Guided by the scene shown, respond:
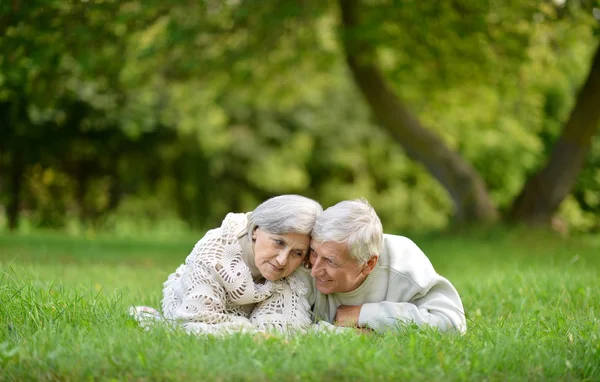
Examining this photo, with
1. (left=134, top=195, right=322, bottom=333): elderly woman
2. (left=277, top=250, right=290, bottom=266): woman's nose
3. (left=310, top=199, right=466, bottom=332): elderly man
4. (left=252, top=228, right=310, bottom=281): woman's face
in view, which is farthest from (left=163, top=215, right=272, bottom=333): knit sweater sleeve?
(left=310, top=199, right=466, bottom=332): elderly man

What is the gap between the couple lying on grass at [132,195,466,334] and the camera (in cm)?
418

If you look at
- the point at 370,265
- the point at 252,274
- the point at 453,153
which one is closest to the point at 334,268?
the point at 370,265

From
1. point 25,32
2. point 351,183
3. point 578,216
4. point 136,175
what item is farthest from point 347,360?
point 351,183

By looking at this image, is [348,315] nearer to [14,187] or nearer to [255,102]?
[255,102]

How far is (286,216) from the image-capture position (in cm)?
416

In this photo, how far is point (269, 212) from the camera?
4.20 metres

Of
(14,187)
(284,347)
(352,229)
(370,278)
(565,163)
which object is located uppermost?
(352,229)

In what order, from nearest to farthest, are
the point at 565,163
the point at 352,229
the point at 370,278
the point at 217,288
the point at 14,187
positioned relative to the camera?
the point at 352,229 → the point at 217,288 → the point at 370,278 → the point at 565,163 → the point at 14,187

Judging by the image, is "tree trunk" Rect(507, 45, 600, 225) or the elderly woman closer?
the elderly woman

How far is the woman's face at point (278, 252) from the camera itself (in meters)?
4.19

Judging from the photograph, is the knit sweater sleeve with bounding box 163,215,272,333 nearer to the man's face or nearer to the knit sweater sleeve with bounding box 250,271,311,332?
the knit sweater sleeve with bounding box 250,271,311,332

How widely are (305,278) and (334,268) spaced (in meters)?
0.40

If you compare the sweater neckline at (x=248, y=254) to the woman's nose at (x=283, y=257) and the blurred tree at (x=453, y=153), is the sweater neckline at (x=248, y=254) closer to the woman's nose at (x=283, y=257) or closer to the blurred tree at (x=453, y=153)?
the woman's nose at (x=283, y=257)

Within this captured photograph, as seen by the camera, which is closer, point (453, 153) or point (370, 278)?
point (370, 278)
